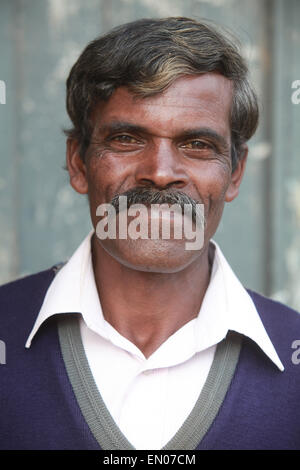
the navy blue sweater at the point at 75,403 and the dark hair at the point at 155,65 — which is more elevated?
the dark hair at the point at 155,65

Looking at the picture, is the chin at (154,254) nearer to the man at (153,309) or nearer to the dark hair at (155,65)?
the man at (153,309)

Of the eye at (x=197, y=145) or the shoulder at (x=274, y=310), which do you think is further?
the shoulder at (x=274, y=310)

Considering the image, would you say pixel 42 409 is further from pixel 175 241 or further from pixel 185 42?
pixel 185 42

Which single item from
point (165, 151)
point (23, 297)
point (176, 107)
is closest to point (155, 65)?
point (176, 107)

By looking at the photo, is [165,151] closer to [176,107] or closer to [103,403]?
[176,107]

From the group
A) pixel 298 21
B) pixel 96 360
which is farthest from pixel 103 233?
pixel 298 21

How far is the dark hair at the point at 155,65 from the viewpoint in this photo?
1634mm

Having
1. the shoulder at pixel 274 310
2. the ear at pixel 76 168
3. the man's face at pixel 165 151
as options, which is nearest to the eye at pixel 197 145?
the man's face at pixel 165 151

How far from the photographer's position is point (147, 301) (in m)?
1.79

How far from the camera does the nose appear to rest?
5.22 ft

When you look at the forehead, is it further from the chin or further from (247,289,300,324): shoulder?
(247,289,300,324): shoulder

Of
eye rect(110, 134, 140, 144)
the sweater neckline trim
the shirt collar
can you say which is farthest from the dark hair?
the sweater neckline trim
